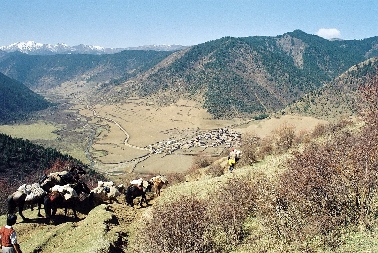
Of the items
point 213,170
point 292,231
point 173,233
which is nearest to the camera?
point 173,233

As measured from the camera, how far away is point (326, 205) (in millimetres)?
18531

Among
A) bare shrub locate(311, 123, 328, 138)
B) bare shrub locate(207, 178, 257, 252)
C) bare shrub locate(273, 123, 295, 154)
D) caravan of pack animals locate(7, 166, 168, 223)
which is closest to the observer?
bare shrub locate(207, 178, 257, 252)

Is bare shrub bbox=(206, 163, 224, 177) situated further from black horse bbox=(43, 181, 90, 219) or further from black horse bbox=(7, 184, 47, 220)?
black horse bbox=(7, 184, 47, 220)

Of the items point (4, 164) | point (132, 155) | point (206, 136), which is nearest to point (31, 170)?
point (4, 164)

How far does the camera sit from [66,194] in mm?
25344

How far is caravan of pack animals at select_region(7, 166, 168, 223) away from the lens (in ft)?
79.5

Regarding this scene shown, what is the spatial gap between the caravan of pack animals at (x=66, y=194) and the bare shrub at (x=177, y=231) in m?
10.1

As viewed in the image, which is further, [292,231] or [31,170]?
[31,170]

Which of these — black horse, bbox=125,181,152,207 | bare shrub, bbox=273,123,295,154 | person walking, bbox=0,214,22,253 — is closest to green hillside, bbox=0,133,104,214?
bare shrub, bbox=273,123,295,154

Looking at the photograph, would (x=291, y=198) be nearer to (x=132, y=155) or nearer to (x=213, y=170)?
(x=213, y=170)

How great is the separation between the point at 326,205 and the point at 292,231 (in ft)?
8.94

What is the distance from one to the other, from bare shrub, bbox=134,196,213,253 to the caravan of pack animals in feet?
33.0

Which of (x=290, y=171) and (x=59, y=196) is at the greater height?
(x=290, y=171)

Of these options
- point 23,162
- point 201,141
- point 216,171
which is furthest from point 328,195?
point 201,141
